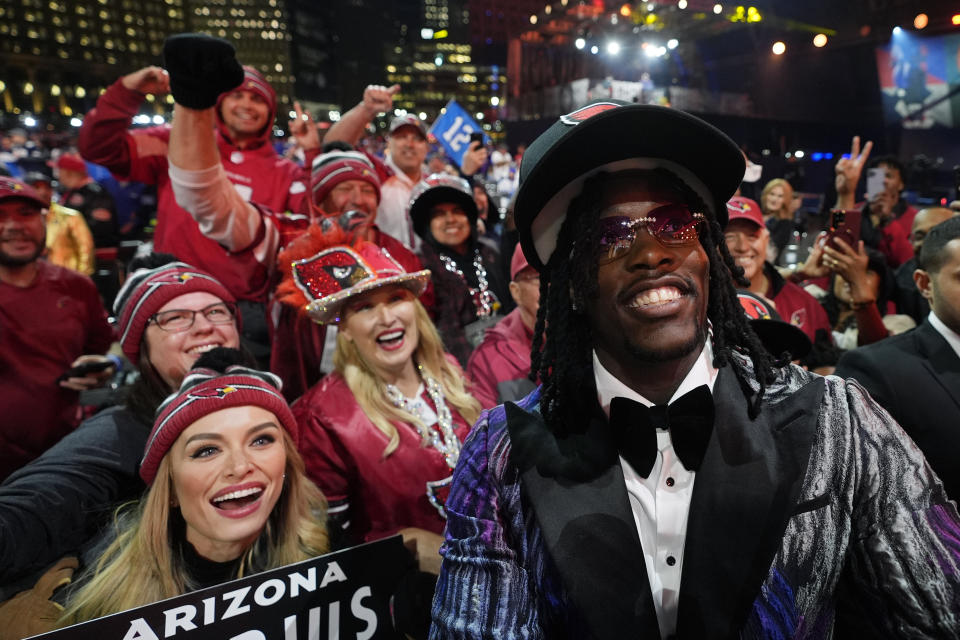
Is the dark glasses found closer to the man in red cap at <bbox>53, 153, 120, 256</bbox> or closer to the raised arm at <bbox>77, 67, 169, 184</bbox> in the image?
the raised arm at <bbox>77, 67, 169, 184</bbox>

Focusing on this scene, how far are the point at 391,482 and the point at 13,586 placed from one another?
1.28m

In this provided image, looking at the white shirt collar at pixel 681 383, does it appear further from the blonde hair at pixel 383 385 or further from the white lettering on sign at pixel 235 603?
the blonde hair at pixel 383 385

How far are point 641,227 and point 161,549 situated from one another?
1.77 metres

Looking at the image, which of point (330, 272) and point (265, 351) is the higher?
point (330, 272)

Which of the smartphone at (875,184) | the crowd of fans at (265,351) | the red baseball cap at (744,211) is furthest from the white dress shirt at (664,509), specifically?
the smartphone at (875,184)

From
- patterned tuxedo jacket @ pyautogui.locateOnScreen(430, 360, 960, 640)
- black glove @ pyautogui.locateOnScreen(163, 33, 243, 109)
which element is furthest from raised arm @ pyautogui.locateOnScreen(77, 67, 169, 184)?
patterned tuxedo jacket @ pyautogui.locateOnScreen(430, 360, 960, 640)

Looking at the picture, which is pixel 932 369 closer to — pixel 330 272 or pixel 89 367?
pixel 330 272

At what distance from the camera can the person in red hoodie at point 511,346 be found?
10.5ft

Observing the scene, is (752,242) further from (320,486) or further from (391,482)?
(320,486)

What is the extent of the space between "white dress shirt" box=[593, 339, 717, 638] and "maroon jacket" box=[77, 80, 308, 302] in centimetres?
269

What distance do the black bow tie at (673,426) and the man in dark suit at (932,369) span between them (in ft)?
5.07

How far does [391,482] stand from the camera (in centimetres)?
246

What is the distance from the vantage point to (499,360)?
10.8 ft

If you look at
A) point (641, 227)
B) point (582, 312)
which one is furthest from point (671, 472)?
point (641, 227)
